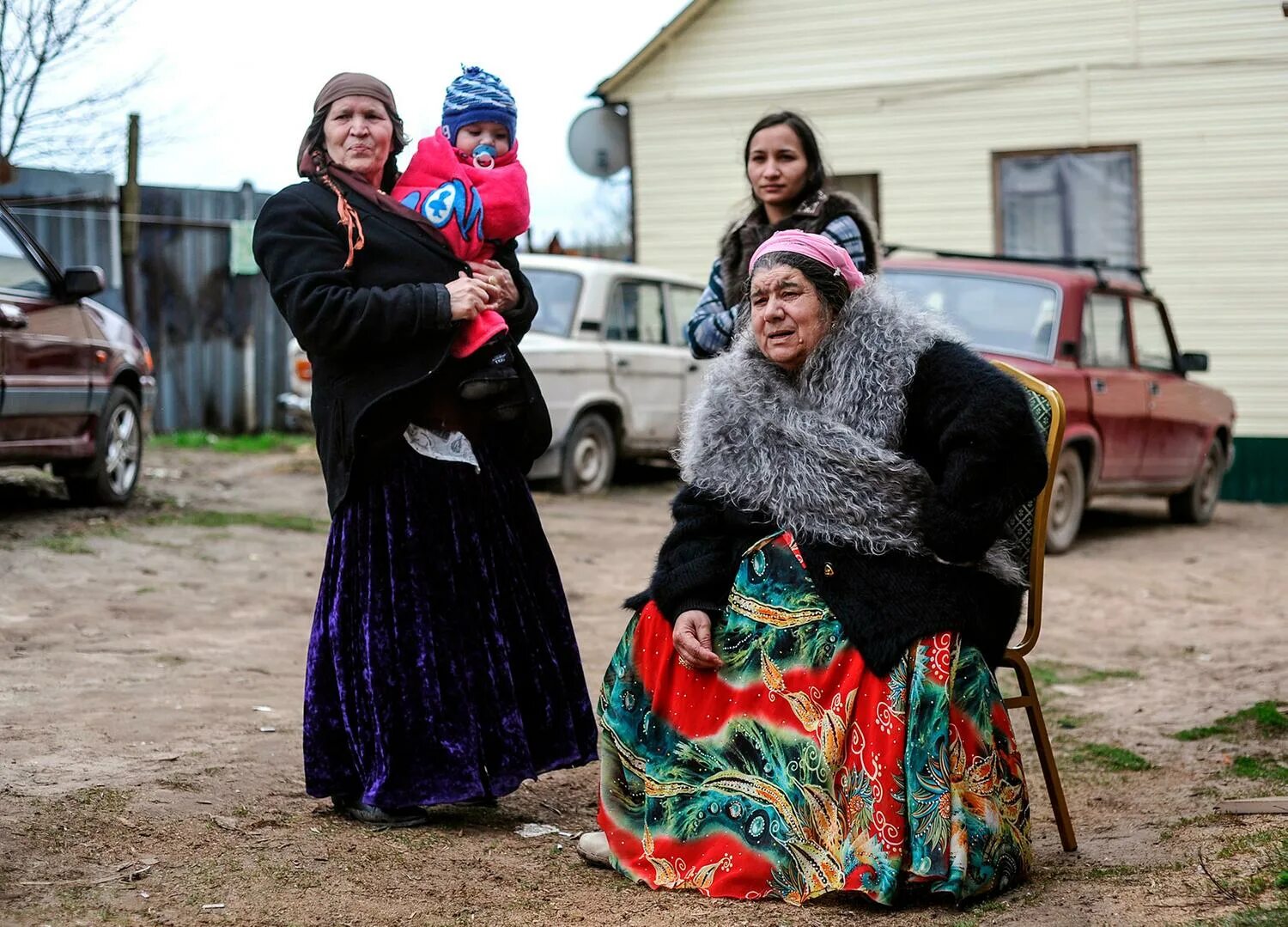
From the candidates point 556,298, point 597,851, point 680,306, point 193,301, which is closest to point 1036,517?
point 597,851

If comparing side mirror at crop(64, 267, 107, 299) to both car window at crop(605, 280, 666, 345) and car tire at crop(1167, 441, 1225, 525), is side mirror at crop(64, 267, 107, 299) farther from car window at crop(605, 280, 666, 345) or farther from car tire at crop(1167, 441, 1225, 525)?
car tire at crop(1167, 441, 1225, 525)

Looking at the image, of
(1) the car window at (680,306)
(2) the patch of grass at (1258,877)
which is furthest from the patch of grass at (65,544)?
(2) the patch of grass at (1258,877)

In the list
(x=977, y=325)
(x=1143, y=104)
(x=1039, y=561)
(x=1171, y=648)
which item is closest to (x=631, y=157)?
(x=1143, y=104)

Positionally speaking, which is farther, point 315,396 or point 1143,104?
point 1143,104

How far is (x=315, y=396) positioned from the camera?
4.03 m

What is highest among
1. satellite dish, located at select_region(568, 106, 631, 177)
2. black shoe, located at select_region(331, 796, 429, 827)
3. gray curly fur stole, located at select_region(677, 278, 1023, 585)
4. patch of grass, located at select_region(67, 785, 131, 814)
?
satellite dish, located at select_region(568, 106, 631, 177)

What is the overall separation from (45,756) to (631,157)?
1224 centimetres

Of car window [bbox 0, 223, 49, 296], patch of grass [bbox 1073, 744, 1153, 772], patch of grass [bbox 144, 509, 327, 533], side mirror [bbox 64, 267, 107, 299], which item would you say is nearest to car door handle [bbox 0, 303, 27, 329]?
car window [bbox 0, 223, 49, 296]

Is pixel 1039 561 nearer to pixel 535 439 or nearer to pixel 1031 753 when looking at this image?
pixel 535 439

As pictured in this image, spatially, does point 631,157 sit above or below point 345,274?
above

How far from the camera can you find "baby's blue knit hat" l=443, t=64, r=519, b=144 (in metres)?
3.90

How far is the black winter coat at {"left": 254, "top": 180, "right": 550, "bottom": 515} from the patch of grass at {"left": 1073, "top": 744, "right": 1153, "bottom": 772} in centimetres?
258

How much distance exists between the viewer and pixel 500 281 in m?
4.05

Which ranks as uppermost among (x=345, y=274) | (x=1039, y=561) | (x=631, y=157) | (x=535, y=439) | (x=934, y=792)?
(x=631, y=157)
